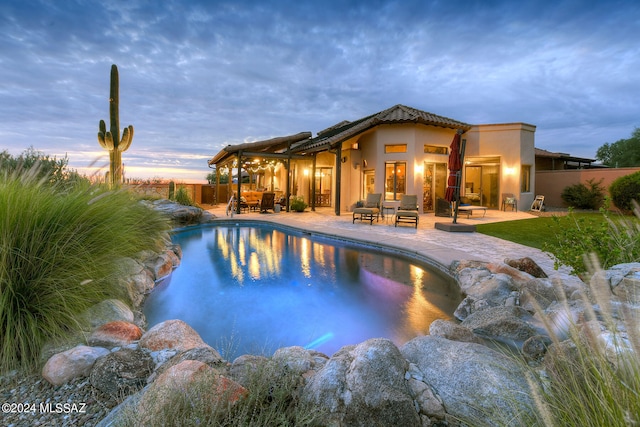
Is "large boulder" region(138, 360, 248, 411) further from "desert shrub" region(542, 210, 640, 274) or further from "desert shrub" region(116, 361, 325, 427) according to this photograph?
"desert shrub" region(542, 210, 640, 274)

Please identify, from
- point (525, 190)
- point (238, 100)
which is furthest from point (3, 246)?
point (525, 190)

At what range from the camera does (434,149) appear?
51.9 ft

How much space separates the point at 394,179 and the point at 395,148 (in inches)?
58.7

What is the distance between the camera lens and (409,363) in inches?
92.4

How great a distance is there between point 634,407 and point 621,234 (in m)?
4.34

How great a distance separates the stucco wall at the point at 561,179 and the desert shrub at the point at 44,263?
22088 mm

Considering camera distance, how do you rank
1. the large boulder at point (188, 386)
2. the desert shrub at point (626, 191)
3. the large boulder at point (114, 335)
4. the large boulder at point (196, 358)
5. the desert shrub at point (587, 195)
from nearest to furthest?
the large boulder at point (188, 386), the large boulder at point (196, 358), the large boulder at point (114, 335), the desert shrub at point (626, 191), the desert shrub at point (587, 195)

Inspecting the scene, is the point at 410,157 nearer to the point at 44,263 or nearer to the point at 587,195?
the point at 587,195

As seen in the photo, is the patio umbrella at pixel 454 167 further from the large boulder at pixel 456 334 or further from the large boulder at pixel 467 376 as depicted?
the large boulder at pixel 467 376

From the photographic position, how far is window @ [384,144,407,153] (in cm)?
1503

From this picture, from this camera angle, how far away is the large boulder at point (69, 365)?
2182 mm

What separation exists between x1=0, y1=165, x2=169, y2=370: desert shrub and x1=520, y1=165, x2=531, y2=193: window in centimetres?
1866

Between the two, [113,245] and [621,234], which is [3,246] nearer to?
[113,245]

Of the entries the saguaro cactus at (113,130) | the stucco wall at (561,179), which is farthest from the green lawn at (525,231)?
the saguaro cactus at (113,130)
